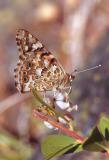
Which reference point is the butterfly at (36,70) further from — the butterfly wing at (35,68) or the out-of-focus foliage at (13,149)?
the out-of-focus foliage at (13,149)

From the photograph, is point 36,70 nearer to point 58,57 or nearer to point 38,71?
point 38,71

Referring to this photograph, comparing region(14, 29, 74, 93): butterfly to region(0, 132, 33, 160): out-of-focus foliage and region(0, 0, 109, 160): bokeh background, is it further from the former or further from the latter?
region(0, 132, 33, 160): out-of-focus foliage

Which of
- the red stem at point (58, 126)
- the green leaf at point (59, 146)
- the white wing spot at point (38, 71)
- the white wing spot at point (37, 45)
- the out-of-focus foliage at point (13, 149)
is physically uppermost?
the white wing spot at point (37, 45)

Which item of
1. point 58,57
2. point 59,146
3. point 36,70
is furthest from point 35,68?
point 58,57

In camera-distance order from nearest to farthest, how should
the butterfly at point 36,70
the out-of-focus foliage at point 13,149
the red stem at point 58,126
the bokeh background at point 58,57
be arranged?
the red stem at point 58,126
the butterfly at point 36,70
the bokeh background at point 58,57
the out-of-focus foliage at point 13,149

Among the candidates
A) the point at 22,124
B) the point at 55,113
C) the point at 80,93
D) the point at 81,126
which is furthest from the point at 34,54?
the point at 22,124

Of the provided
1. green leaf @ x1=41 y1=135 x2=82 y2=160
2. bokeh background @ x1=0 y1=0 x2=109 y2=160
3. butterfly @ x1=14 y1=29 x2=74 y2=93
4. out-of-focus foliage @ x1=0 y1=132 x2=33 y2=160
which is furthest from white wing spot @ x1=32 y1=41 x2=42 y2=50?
out-of-focus foliage @ x1=0 y1=132 x2=33 y2=160

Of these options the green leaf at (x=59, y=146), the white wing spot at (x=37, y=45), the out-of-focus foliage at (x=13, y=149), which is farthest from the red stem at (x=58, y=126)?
the out-of-focus foliage at (x=13, y=149)
